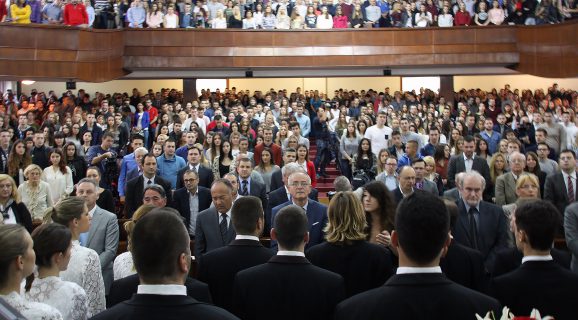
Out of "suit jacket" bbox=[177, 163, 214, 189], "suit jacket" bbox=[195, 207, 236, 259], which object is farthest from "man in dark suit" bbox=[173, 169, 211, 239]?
"suit jacket" bbox=[195, 207, 236, 259]

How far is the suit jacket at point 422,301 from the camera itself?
95.9 inches

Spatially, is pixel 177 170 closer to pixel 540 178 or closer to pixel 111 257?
pixel 111 257

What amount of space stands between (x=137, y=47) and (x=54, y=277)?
1612cm

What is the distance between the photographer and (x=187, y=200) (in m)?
7.57

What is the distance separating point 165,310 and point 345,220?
199 cm

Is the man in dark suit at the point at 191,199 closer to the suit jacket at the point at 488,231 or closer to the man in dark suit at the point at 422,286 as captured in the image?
the suit jacket at the point at 488,231

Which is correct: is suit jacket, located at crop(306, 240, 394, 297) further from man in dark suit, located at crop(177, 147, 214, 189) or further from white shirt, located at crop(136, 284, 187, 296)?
man in dark suit, located at crop(177, 147, 214, 189)

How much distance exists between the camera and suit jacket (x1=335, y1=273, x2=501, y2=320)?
7.99 ft

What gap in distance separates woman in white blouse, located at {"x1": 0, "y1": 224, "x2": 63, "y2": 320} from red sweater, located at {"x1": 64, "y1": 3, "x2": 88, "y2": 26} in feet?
49.8

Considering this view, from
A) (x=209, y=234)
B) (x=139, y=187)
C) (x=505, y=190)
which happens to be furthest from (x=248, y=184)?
(x=505, y=190)

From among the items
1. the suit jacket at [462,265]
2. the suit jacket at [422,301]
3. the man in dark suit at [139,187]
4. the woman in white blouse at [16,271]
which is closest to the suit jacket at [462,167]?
the man in dark suit at [139,187]

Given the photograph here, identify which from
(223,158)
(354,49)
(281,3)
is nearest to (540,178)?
(223,158)

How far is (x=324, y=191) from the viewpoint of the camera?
1301 cm

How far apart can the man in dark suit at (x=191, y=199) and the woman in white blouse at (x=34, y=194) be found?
4.80 ft
